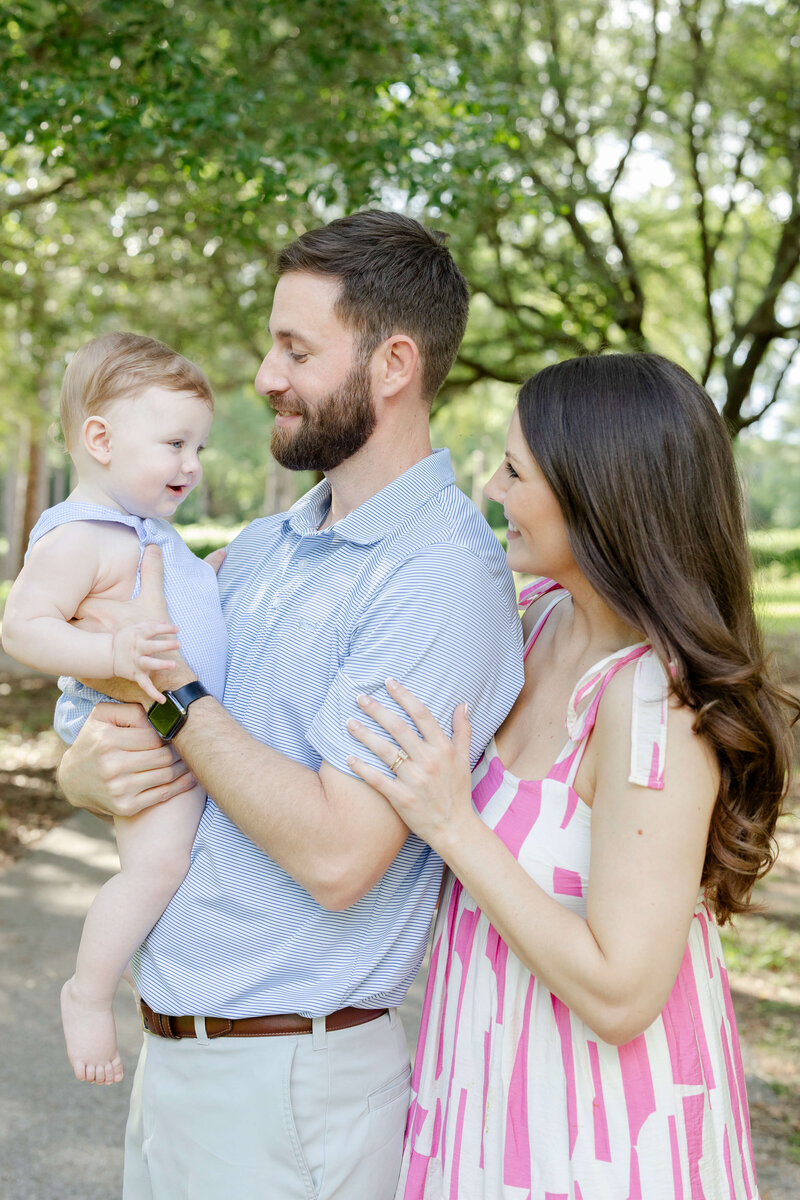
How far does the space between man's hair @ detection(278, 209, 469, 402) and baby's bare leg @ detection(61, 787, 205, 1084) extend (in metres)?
1.03

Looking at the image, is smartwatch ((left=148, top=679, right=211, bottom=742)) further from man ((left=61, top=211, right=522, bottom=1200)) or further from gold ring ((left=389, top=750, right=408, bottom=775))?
gold ring ((left=389, top=750, right=408, bottom=775))

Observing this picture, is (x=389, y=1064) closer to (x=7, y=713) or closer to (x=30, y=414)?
(x=7, y=713)

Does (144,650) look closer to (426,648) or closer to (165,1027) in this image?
(426,648)

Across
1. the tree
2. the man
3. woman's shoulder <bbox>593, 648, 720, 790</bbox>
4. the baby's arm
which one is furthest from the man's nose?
the tree

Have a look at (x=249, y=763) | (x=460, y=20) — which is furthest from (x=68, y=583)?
(x=460, y=20)

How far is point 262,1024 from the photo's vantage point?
198 centimetres

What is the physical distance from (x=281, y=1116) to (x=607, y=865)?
807 mm

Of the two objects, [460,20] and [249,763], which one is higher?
[460,20]

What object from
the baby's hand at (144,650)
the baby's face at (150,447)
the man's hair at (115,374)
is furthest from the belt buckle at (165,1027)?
the man's hair at (115,374)

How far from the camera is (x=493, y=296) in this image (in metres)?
10.3

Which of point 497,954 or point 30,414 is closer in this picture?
point 497,954

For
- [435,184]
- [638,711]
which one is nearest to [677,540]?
[638,711]

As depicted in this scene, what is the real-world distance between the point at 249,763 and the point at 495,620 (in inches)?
20.1

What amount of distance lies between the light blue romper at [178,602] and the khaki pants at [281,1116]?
2.29 ft
